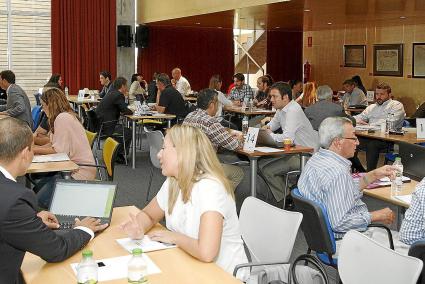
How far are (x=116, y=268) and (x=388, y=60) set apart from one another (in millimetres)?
12224

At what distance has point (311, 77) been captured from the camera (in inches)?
647

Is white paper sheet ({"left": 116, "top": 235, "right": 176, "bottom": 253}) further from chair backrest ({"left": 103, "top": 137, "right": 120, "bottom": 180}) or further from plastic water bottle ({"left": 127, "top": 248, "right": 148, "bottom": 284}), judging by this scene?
chair backrest ({"left": 103, "top": 137, "right": 120, "bottom": 180})

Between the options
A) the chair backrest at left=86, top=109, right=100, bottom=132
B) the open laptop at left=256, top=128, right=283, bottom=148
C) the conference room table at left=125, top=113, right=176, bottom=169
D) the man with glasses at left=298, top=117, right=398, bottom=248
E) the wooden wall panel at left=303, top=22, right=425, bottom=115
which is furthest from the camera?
the wooden wall panel at left=303, top=22, right=425, bottom=115

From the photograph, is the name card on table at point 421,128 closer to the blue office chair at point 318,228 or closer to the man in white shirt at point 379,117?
the man in white shirt at point 379,117

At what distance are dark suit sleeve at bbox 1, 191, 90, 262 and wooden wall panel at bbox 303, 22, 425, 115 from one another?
37.3 feet

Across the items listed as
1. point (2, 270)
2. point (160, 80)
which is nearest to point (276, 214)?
point (2, 270)

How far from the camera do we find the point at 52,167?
→ 4.61 m

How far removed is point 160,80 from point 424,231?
24.4 ft

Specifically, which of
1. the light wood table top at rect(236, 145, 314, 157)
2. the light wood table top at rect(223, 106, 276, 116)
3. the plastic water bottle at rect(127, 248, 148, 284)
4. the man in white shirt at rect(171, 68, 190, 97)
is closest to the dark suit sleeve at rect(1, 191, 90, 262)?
the plastic water bottle at rect(127, 248, 148, 284)

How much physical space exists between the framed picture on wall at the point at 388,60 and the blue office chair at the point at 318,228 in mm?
10487

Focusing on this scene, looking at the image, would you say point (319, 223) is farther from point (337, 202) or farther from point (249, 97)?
point (249, 97)

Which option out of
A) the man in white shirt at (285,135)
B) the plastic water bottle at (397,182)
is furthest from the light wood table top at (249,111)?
the plastic water bottle at (397,182)

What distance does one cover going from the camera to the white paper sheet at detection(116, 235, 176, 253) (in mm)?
2592

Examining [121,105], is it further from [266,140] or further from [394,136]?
[394,136]
